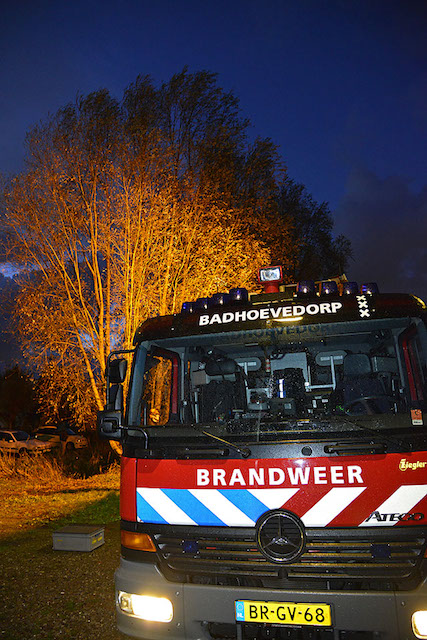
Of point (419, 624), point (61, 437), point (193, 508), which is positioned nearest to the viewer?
point (419, 624)

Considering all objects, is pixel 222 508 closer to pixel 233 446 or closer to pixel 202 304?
pixel 233 446

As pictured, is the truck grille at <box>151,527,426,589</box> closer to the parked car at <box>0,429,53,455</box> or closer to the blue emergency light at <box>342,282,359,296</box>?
the blue emergency light at <box>342,282,359,296</box>

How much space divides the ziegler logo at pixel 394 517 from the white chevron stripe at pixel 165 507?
1.14 m

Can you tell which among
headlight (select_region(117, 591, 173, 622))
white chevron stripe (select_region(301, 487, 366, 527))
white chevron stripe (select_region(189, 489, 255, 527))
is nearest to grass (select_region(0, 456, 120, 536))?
headlight (select_region(117, 591, 173, 622))

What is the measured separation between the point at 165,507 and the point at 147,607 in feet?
2.03

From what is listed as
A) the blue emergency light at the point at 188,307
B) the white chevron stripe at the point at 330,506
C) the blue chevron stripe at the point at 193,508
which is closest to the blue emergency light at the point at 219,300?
the blue emergency light at the point at 188,307

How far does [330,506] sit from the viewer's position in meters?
3.09

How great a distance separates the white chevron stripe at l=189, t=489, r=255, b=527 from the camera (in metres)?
3.17

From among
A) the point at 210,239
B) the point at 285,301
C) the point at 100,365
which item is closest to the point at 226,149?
the point at 210,239

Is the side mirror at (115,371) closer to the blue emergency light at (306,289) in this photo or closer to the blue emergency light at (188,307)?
the blue emergency light at (188,307)

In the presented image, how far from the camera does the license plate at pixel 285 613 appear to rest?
2.90 meters

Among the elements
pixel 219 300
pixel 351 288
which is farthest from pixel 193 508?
pixel 351 288

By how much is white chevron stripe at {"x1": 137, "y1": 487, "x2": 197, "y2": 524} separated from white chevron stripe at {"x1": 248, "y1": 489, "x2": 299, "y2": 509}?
20.0 inches

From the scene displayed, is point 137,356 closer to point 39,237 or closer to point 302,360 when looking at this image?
point 302,360
